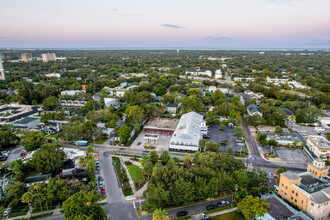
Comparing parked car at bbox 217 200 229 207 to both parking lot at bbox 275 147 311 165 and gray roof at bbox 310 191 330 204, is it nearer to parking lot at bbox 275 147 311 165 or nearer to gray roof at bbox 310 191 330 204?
gray roof at bbox 310 191 330 204

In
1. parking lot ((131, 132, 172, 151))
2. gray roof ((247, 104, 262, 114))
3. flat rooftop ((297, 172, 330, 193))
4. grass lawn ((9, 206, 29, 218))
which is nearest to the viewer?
flat rooftop ((297, 172, 330, 193))

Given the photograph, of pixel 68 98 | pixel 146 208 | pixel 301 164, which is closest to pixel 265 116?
pixel 301 164

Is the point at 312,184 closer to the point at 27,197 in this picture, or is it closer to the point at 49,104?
the point at 27,197

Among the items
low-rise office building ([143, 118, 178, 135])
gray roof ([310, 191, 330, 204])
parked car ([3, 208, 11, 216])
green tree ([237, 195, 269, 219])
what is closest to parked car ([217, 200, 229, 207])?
green tree ([237, 195, 269, 219])

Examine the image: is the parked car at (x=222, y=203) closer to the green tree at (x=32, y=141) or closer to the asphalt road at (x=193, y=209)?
the asphalt road at (x=193, y=209)

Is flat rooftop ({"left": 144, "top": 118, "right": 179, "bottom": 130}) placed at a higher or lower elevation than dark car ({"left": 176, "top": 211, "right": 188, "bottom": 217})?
higher

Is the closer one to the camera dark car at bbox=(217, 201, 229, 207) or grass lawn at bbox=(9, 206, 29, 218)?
grass lawn at bbox=(9, 206, 29, 218)

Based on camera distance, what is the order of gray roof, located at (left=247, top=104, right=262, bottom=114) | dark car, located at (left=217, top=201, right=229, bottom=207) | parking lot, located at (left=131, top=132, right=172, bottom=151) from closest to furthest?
dark car, located at (left=217, top=201, right=229, bottom=207) → parking lot, located at (left=131, top=132, right=172, bottom=151) → gray roof, located at (left=247, top=104, right=262, bottom=114)
